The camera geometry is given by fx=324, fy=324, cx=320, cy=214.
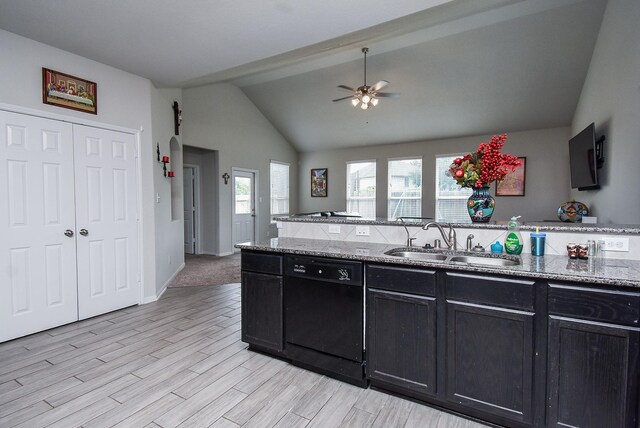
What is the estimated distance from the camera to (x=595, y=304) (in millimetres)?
1510

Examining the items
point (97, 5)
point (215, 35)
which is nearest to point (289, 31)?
point (215, 35)

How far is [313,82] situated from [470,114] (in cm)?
335

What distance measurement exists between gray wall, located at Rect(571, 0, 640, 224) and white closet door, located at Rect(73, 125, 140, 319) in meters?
5.40

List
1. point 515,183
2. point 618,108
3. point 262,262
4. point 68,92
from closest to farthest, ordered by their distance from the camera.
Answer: point 262,262 < point 68,92 < point 618,108 < point 515,183

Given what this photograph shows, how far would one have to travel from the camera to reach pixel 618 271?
5.34ft

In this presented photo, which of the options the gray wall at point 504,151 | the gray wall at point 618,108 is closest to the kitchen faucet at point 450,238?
the gray wall at point 618,108

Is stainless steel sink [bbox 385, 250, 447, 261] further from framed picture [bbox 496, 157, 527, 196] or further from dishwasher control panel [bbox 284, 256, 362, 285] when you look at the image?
framed picture [bbox 496, 157, 527, 196]

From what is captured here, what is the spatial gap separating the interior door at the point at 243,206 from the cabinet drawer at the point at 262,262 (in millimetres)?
5034

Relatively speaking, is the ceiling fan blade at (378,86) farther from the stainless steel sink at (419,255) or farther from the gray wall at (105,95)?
the stainless steel sink at (419,255)

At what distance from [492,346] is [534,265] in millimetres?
501

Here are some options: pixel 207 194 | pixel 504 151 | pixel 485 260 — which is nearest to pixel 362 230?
pixel 485 260

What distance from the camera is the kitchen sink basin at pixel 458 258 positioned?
201cm

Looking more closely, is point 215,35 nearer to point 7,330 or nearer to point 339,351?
point 339,351

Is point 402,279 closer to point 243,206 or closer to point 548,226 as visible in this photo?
point 548,226
